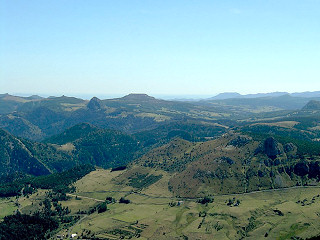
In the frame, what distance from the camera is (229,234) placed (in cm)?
19112

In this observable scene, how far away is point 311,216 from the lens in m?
195

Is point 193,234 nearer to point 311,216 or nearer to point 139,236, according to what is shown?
point 139,236

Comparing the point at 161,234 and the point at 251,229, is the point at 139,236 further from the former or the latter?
the point at 251,229

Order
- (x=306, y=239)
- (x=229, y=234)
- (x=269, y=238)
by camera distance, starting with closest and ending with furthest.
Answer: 1. (x=306, y=239)
2. (x=269, y=238)
3. (x=229, y=234)

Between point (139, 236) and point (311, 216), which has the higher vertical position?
point (311, 216)

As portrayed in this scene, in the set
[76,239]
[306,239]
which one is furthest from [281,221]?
[76,239]

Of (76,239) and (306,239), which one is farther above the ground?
(306,239)

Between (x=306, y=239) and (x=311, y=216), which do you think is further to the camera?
(x=311, y=216)

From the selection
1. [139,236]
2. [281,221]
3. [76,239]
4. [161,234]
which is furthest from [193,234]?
[76,239]

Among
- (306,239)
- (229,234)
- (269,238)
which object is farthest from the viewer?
(229,234)

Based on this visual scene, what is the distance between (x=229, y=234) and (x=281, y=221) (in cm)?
3595

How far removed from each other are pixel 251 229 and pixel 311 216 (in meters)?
39.6

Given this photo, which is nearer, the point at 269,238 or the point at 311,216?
the point at 269,238

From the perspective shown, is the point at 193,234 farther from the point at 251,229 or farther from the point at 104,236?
the point at 104,236
